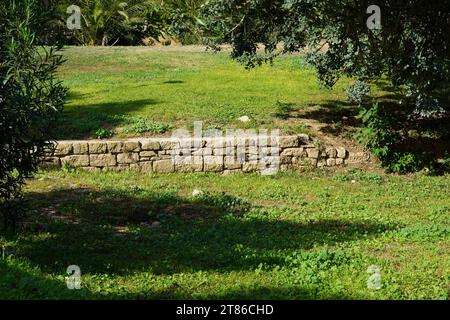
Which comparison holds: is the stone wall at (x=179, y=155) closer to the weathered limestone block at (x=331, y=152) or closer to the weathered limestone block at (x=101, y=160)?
the weathered limestone block at (x=101, y=160)

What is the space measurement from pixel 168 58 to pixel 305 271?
62.9 ft

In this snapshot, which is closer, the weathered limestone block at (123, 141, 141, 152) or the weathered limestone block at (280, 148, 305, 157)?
the weathered limestone block at (123, 141, 141, 152)

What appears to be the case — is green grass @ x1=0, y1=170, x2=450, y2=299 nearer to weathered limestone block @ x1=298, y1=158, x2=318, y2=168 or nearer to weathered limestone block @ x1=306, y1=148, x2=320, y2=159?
weathered limestone block @ x1=298, y1=158, x2=318, y2=168

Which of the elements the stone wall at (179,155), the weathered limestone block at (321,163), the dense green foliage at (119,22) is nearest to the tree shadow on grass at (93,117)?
the stone wall at (179,155)

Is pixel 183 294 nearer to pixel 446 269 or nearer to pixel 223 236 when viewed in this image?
pixel 223 236

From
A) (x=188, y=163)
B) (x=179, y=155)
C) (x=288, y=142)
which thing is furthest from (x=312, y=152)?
(x=179, y=155)

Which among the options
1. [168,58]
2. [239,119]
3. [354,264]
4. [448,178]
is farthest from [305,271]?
[168,58]

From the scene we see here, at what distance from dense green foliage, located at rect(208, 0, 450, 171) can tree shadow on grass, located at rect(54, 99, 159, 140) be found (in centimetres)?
349

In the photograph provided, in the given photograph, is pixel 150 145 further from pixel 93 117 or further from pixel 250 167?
pixel 93 117

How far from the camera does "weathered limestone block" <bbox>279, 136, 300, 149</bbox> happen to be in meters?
14.0

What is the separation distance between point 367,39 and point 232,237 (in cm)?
895

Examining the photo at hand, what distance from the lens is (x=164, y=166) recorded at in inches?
537

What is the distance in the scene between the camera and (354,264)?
7406 mm

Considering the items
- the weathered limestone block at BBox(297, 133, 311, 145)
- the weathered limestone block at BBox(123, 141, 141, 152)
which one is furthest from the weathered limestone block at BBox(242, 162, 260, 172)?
the weathered limestone block at BBox(123, 141, 141, 152)
